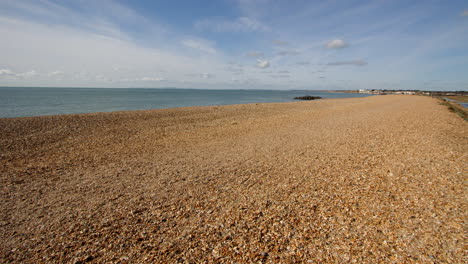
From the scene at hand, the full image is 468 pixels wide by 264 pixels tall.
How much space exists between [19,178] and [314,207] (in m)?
8.30

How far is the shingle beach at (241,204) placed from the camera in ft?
9.91

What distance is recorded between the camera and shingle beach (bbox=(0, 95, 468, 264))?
9.91ft

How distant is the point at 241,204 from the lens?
4.29 meters

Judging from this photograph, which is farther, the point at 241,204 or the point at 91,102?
the point at 91,102

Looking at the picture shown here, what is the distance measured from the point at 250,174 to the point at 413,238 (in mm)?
3643

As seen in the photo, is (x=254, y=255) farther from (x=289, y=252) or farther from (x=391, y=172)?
(x=391, y=172)

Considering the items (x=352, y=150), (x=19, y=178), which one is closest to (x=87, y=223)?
(x=19, y=178)

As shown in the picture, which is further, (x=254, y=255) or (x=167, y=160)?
(x=167, y=160)

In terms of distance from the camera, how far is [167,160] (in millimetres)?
7566

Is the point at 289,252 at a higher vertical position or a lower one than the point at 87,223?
higher

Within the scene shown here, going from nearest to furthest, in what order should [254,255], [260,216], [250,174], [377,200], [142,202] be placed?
[254,255]
[260,216]
[377,200]
[142,202]
[250,174]

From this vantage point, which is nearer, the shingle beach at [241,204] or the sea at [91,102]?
the shingle beach at [241,204]

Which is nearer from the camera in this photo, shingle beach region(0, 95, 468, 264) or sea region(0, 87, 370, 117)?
shingle beach region(0, 95, 468, 264)

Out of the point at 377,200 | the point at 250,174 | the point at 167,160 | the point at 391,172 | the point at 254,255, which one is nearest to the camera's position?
the point at 254,255
